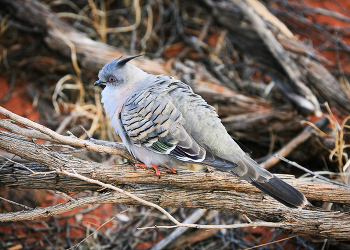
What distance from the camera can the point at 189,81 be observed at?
11.4 feet

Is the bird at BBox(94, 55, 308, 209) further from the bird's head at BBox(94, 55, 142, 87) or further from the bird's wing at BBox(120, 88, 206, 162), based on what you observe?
the bird's head at BBox(94, 55, 142, 87)

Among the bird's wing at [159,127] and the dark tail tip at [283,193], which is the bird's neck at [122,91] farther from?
the dark tail tip at [283,193]

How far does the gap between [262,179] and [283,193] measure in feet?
0.43

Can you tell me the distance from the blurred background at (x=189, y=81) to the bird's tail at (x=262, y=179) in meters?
0.90

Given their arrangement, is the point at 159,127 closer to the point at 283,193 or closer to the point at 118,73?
the point at 118,73

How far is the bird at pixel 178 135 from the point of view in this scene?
5.89 feet

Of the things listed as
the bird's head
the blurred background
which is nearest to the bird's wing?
the bird's head

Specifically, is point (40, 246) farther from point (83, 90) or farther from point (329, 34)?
point (329, 34)

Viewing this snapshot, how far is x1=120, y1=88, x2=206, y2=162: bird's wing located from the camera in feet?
6.17

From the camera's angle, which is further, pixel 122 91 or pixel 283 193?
pixel 122 91

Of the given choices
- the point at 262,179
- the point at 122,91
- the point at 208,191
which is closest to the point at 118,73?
the point at 122,91

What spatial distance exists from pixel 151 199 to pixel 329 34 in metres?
4.12

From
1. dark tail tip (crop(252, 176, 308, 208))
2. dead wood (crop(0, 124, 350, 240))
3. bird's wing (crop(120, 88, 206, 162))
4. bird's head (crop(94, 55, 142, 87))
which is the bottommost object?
dead wood (crop(0, 124, 350, 240))

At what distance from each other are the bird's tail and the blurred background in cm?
90
